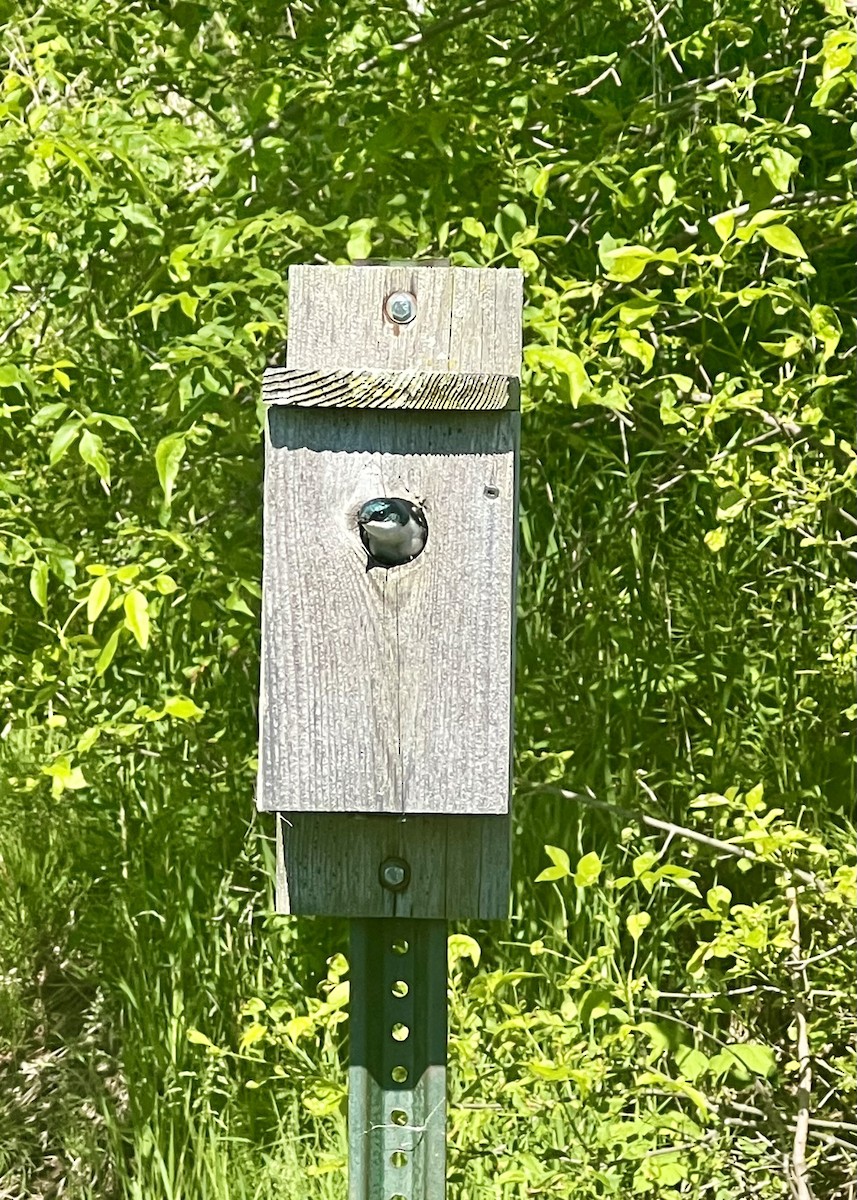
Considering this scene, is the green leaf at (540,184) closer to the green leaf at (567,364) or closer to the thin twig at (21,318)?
the green leaf at (567,364)

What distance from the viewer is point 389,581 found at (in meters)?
1.43

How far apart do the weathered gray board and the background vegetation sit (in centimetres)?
66

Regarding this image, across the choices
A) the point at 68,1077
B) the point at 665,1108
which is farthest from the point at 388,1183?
the point at 68,1077

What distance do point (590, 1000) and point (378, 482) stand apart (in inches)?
40.7

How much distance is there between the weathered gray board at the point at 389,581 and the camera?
4.66 ft

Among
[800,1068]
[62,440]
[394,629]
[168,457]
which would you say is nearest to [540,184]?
[168,457]

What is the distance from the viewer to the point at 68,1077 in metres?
3.28

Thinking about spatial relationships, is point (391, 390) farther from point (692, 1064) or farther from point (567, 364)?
point (692, 1064)

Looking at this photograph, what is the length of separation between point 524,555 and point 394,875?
4.94 feet

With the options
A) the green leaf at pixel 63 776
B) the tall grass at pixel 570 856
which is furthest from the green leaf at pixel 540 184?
the green leaf at pixel 63 776

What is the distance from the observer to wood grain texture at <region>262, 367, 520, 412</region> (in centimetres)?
139

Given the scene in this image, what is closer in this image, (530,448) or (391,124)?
(391,124)

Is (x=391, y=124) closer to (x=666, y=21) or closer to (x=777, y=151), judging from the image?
(x=777, y=151)

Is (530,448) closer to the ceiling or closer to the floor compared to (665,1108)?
closer to the ceiling
